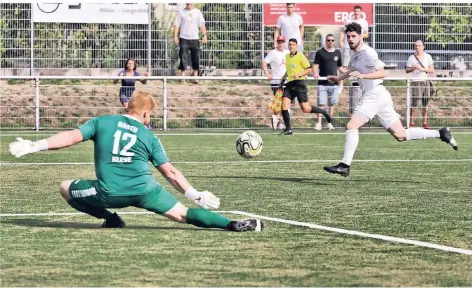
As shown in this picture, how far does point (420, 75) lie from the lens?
97.6 ft

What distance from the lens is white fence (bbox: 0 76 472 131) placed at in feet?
96.3

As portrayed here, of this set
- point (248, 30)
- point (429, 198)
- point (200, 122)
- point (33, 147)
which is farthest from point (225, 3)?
point (33, 147)

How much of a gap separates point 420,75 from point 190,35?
592cm

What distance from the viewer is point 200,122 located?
99.1ft

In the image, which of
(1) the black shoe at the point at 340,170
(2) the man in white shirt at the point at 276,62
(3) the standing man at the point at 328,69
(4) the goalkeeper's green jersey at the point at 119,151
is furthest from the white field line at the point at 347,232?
(3) the standing man at the point at 328,69

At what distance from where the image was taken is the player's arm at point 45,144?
898cm

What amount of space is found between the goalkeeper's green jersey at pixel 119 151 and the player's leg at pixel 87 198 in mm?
122

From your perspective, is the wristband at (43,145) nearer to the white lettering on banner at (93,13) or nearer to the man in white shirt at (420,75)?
the man in white shirt at (420,75)

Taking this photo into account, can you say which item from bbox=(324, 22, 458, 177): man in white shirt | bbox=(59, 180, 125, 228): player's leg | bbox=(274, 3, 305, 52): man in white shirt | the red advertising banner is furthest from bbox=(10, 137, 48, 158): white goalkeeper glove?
the red advertising banner

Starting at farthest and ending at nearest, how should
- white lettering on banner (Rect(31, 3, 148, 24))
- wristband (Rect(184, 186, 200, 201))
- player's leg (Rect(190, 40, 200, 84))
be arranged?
white lettering on banner (Rect(31, 3, 148, 24)) < player's leg (Rect(190, 40, 200, 84)) < wristband (Rect(184, 186, 200, 201))

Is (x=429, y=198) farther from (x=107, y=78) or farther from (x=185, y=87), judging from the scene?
(x=185, y=87)

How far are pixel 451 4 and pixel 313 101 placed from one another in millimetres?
4565

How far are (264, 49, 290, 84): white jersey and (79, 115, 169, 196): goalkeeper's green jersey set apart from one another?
1838 cm

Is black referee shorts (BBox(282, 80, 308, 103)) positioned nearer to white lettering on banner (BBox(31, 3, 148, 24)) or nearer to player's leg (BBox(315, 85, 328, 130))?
player's leg (BBox(315, 85, 328, 130))
